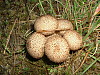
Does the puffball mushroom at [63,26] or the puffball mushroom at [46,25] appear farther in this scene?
the puffball mushroom at [63,26]

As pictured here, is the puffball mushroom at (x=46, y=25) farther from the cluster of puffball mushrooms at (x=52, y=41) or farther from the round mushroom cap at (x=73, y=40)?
the round mushroom cap at (x=73, y=40)

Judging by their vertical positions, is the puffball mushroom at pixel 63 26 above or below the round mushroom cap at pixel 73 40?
above

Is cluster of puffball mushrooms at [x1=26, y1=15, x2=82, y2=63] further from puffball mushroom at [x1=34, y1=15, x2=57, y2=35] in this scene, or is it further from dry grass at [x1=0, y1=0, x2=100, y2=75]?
dry grass at [x1=0, y1=0, x2=100, y2=75]

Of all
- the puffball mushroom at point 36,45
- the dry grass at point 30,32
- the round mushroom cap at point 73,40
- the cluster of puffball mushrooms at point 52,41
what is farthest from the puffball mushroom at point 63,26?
the puffball mushroom at point 36,45

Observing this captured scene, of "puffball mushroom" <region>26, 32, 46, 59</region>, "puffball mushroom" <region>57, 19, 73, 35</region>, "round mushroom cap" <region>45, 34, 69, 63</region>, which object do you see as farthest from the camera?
"puffball mushroom" <region>57, 19, 73, 35</region>

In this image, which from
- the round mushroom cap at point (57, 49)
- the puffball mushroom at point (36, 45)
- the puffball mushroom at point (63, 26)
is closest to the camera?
the round mushroom cap at point (57, 49)

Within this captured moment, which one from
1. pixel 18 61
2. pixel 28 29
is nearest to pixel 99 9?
pixel 28 29

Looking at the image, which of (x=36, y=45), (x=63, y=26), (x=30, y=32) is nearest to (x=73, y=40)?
(x=63, y=26)

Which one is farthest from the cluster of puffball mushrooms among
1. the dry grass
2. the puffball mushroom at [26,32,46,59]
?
the dry grass

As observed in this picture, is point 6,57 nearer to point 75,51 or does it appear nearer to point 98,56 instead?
point 75,51
